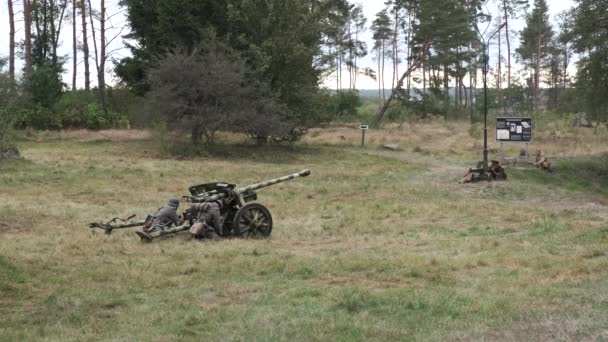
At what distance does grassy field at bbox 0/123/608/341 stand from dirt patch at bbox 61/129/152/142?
42.3 feet

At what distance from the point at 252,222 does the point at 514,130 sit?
1654 centimetres

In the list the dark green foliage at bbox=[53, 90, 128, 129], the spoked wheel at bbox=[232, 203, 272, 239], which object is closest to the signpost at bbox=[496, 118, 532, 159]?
the spoked wheel at bbox=[232, 203, 272, 239]

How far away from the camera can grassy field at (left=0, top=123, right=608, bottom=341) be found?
588 cm

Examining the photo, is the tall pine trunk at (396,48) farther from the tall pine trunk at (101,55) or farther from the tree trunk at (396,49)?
the tall pine trunk at (101,55)

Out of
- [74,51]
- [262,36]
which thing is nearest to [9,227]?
[262,36]

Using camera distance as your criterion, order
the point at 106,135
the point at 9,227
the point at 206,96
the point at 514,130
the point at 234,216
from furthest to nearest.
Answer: the point at 106,135 → the point at 206,96 → the point at 514,130 → the point at 9,227 → the point at 234,216

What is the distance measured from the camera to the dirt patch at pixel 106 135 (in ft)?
115

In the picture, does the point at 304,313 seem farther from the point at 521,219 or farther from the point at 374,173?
the point at 374,173

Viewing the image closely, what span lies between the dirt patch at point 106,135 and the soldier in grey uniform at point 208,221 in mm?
23921

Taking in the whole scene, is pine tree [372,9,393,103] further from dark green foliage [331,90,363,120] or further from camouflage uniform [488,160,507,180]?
camouflage uniform [488,160,507,180]

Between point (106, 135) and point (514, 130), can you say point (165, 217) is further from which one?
point (106, 135)

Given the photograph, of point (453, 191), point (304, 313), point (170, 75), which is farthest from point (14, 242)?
point (170, 75)

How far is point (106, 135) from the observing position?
3594 cm

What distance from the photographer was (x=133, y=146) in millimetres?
31516
